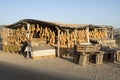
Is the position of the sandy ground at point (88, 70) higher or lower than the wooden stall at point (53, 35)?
lower

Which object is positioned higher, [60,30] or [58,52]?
[60,30]

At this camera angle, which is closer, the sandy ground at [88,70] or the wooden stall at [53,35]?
the sandy ground at [88,70]

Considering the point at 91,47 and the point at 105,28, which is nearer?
the point at 91,47

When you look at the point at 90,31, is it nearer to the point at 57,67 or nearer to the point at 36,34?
the point at 36,34

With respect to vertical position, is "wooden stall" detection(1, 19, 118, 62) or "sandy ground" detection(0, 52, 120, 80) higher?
"wooden stall" detection(1, 19, 118, 62)

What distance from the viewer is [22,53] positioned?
27.2 m

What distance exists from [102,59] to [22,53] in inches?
404

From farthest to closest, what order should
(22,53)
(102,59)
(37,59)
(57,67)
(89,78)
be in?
(22,53) → (37,59) → (102,59) → (57,67) → (89,78)

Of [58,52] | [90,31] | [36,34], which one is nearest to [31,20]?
[36,34]

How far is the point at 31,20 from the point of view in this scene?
2594 cm

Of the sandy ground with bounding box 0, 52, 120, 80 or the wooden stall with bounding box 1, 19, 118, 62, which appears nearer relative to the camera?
the sandy ground with bounding box 0, 52, 120, 80

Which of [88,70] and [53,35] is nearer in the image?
[88,70]

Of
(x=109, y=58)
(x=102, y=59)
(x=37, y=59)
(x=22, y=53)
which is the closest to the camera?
(x=102, y=59)

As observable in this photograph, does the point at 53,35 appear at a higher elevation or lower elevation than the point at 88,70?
higher
